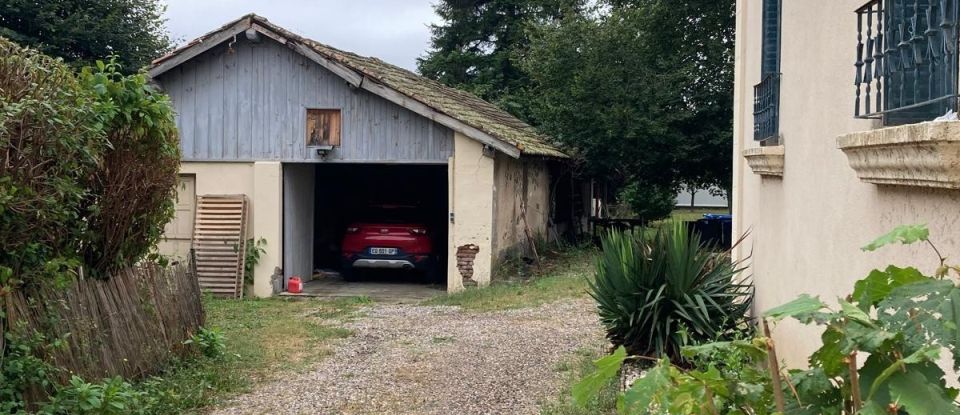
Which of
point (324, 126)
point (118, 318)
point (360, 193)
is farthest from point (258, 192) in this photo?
point (118, 318)

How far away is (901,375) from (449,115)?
12.3 meters

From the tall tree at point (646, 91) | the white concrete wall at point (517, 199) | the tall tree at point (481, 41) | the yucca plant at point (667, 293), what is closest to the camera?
the yucca plant at point (667, 293)

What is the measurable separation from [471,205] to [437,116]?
1.66 m

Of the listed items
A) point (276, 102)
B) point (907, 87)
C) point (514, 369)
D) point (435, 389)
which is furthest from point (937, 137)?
point (276, 102)

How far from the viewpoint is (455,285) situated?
48.5ft

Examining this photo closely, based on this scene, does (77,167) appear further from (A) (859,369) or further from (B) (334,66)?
(B) (334,66)

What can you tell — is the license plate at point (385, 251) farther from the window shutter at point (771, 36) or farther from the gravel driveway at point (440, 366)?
the window shutter at point (771, 36)

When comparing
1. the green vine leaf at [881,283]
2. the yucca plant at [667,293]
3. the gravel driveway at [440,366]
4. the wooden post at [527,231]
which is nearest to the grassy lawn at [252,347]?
the gravel driveway at [440,366]

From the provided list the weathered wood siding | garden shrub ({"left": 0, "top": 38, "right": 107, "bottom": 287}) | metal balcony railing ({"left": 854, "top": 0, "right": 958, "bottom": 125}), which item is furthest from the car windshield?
metal balcony railing ({"left": 854, "top": 0, "right": 958, "bottom": 125})

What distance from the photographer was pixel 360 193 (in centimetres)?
2009

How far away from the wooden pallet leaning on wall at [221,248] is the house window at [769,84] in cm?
982

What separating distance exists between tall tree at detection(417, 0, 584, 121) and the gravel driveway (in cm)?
2549

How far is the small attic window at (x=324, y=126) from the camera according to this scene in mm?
14648

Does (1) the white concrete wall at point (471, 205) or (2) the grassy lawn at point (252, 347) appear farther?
(1) the white concrete wall at point (471, 205)
